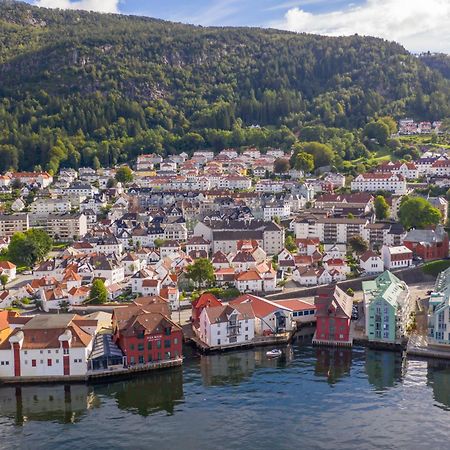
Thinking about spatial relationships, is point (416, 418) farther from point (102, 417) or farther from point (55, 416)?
point (55, 416)

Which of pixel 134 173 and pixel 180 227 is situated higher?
pixel 134 173

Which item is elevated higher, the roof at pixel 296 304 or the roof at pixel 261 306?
the roof at pixel 261 306

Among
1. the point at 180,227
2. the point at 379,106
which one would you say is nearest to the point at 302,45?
the point at 379,106

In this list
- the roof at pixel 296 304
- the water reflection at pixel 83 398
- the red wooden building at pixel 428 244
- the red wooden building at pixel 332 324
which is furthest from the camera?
the red wooden building at pixel 428 244

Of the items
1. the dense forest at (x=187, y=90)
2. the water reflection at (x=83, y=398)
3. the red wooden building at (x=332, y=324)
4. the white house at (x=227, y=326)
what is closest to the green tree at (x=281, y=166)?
the dense forest at (x=187, y=90)

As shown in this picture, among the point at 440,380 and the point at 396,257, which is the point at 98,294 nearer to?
the point at 396,257

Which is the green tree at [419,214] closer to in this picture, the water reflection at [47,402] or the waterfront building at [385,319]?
the waterfront building at [385,319]
